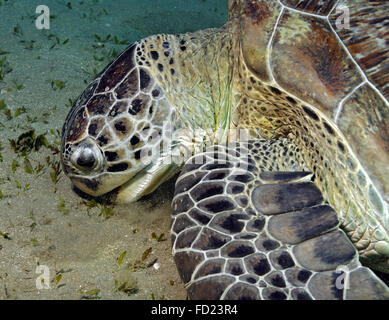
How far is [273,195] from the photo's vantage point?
68.8 inches

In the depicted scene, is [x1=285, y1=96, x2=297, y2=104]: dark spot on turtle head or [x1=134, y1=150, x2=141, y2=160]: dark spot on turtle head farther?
[x1=134, y1=150, x2=141, y2=160]: dark spot on turtle head

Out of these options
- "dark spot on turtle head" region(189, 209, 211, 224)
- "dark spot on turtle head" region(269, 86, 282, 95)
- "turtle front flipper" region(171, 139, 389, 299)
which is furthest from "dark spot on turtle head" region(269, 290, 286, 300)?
"dark spot on turtle head" region(269, 86, 282, 95)

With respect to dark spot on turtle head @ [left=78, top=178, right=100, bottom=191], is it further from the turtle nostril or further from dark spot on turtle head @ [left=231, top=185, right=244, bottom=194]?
dark spot on turtle head @ [left=231, top=185, right=244, bottom=194]

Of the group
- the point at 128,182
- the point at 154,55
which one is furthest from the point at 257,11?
the point at 128,182

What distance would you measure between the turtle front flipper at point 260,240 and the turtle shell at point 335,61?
340 mm

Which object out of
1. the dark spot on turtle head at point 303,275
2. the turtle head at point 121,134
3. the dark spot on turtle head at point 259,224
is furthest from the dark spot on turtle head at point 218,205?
the turtle head at point 121,134

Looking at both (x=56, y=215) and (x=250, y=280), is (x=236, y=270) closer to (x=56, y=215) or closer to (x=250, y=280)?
(x=250, y=280)

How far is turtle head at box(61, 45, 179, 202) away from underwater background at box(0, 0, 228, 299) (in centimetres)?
21

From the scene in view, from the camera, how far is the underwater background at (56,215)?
1849 millimetres

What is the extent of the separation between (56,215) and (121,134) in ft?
2.09

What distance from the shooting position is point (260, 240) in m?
1.61

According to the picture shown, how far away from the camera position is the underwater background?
1.85 m

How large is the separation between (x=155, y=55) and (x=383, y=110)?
132 cm

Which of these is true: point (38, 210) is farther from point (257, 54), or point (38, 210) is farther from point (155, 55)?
point (257, 54)
